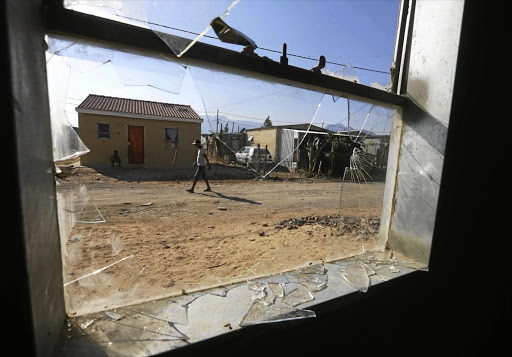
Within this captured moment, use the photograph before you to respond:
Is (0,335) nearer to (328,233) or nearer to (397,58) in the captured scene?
(397,58)

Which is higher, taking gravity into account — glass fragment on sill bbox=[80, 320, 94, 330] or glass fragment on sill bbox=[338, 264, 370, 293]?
glass fragment on sill bbox=[80, 320, 94, 330]

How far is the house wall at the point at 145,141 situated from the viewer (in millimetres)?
7102

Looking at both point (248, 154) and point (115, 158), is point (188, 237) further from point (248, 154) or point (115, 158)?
point (115, 158)

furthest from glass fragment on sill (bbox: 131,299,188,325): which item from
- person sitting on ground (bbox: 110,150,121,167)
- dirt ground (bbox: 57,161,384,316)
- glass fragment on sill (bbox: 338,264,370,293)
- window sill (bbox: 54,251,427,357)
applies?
person sitting on ground (bbox: 110,150,121,167)

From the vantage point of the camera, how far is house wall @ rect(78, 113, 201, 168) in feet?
23.3

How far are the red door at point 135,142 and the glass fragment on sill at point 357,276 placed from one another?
8857 millimetres

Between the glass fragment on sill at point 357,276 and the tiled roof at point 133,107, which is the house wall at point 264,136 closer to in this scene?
the glass fragment on sill at point 357,276

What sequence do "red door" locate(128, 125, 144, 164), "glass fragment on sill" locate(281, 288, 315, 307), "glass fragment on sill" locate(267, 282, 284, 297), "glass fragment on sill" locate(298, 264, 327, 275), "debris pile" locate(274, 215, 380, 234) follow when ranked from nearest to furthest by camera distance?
"glass fragment on sill" locate(281, 288, 315, 307), "glass fragment on sill" locate(267, 282, 284, 297), "glass fragment on sill" locate(298, 264, 327, 275), "debris pile" locate(274, 215, 380, 234), "red door" locate(128, 125, 144, 164)

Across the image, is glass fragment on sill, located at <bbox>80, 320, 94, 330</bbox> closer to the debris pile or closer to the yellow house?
the debris pile

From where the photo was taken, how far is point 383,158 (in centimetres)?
237

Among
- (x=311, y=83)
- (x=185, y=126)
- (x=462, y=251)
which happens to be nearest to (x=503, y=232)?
(x=462, y=251)

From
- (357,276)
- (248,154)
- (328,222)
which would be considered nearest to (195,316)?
(357,276)

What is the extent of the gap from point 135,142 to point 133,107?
1.20m

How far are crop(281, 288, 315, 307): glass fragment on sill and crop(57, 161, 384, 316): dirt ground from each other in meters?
0.30
